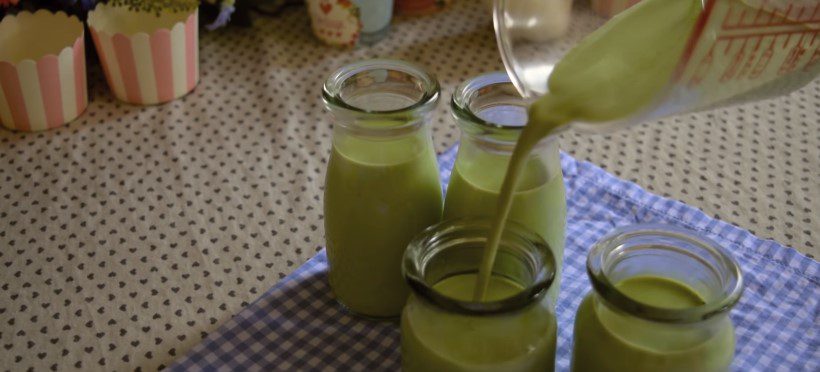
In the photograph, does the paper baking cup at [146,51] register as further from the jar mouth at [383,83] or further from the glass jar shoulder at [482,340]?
the glass jar shoulder at [482,340]

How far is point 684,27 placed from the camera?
0.66 metres

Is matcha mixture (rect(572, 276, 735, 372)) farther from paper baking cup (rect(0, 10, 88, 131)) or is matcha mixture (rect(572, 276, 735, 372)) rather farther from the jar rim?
paper baking cup (rect(0, 10, 88, 131))

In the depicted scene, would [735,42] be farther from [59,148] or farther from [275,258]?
[59,148]

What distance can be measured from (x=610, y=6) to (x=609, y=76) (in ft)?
0.36

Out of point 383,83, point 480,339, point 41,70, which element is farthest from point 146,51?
point 480,339

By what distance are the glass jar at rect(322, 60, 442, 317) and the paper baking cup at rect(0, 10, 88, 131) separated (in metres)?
0.52

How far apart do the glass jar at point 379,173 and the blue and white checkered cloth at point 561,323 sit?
0.05 metres

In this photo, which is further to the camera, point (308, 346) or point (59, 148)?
point (59, 148)

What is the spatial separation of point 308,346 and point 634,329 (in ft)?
0.98

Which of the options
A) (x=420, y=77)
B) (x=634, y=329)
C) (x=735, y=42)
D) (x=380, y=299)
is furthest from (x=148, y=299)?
(x=735, y=42)

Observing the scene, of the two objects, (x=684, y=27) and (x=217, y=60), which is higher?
(x=684, y=27)

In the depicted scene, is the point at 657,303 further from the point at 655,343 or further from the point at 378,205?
the point at 378,205

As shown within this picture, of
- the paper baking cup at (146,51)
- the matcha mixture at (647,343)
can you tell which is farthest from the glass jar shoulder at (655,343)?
the paper baking cup at (146,51)

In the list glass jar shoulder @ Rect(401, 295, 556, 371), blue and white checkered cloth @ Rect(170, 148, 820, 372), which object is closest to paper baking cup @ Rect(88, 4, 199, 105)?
blue and white checkered cloth @ Rect(170, 148, 820, 372)
